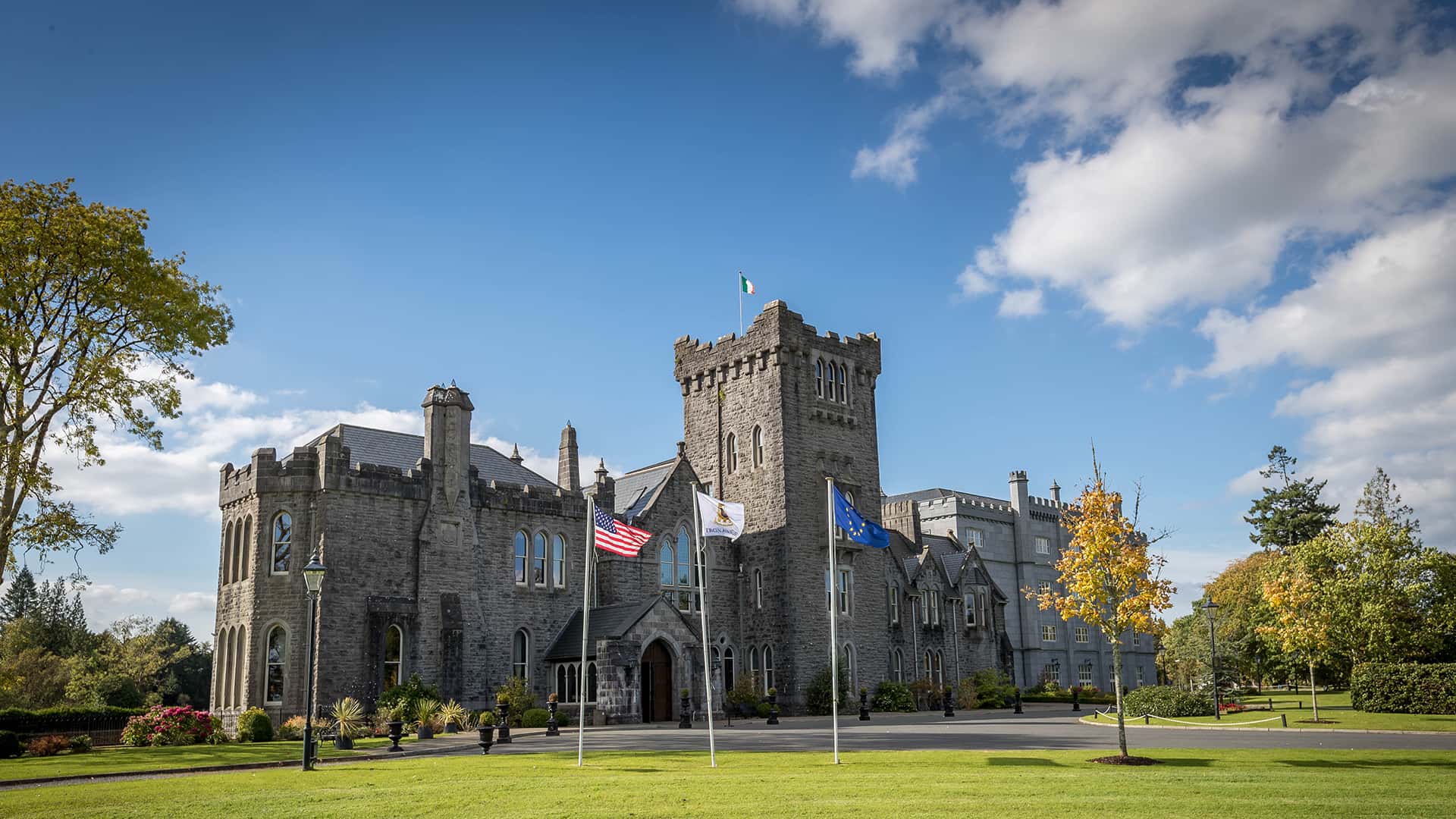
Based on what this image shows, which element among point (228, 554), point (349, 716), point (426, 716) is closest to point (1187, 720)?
point (426, 716)

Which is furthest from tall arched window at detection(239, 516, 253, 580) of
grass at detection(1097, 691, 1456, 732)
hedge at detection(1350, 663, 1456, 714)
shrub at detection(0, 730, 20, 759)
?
hedge at detection(1350, 663, 1456, 714)

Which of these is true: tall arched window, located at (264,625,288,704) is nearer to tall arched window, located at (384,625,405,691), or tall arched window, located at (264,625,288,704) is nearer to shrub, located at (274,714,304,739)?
shrub, located at (274,714,304,739)

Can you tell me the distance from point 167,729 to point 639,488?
2473cm

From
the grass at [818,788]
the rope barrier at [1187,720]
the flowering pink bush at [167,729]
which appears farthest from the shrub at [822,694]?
the flowering pink bush at [167,729]

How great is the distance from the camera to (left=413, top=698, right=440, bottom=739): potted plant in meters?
32.0

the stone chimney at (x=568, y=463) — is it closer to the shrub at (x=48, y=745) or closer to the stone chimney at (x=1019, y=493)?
the shrub at (x=48, y=745)

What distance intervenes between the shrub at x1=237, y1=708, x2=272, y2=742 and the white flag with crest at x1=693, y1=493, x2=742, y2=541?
1710cm

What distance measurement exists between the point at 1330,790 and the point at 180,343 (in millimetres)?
31704

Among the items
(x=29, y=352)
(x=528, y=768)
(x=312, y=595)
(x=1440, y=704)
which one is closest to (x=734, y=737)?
(x=528, y=768)

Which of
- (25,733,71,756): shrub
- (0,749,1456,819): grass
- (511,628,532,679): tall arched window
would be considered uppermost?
(511,628,532,679): tall arched window

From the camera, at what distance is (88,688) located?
56.6 metres

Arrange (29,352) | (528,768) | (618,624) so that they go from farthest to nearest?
(618,624)
(29,352)
(528,768)

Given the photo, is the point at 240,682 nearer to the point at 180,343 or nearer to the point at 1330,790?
the point at 180,343

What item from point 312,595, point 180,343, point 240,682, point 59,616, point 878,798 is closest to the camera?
point 878,798
